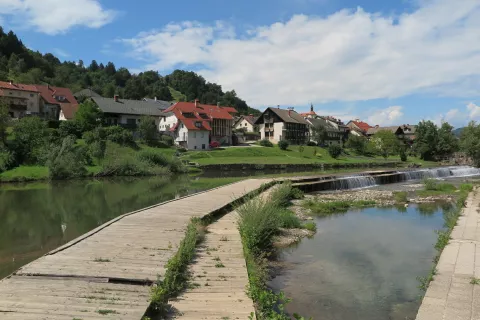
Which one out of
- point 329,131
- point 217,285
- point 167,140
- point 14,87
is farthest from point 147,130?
point 217,285

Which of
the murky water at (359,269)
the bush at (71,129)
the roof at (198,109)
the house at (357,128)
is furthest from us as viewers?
the house at (357,128)

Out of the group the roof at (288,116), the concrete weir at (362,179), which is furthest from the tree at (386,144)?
the concrete weir at (362,179)

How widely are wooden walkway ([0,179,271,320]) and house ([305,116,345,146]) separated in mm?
86679

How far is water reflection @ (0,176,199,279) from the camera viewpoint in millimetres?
14344

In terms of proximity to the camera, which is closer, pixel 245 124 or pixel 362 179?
pixel 362 179

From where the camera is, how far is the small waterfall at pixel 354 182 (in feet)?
113

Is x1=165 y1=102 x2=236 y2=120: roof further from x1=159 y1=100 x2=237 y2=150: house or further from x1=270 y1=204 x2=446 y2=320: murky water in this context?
x1=270 y1=204 x2=446 y2=320: murky water

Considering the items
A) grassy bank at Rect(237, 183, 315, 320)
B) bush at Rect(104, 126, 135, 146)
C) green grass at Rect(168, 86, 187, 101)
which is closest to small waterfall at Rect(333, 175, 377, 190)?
grassy bank at Rect(237, 183, 315, 320)

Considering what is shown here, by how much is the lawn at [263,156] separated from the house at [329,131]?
14.4m

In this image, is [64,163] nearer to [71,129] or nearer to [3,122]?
[3,122]

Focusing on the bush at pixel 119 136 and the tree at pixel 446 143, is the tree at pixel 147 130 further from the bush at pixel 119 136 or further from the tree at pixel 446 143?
the tree at pixel 446 143

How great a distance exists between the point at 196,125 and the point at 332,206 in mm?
52704

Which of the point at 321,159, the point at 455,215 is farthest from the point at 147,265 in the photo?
the point at 321,159

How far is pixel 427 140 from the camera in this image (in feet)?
→ 278
